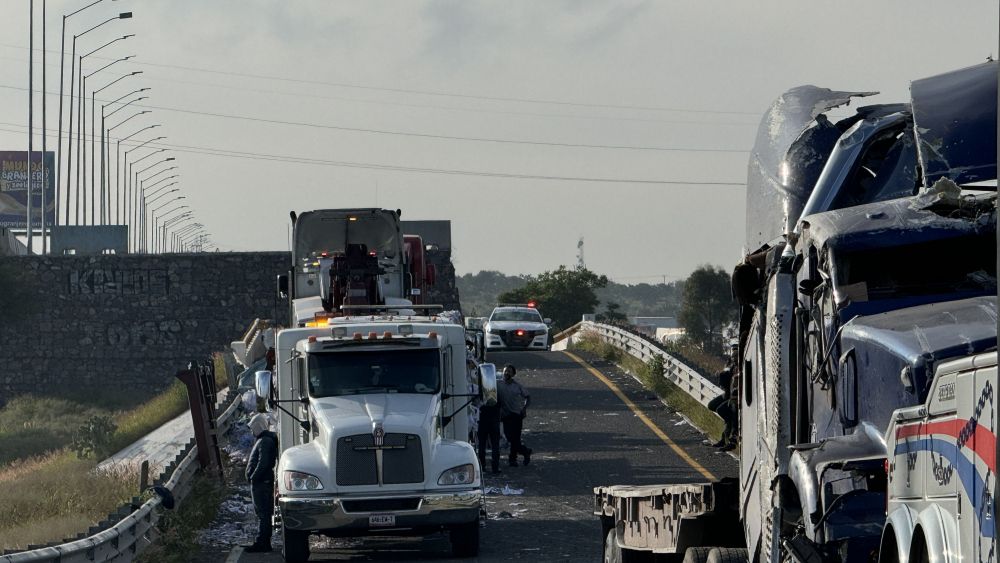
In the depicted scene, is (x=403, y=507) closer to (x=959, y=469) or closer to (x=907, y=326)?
(x=907, y=326)

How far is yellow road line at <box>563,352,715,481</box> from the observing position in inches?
974

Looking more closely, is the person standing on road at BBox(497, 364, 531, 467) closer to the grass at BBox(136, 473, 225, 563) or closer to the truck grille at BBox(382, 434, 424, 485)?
the grass at BBox(136, 473, 225, 563)

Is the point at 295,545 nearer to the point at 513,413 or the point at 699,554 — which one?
the point at 699,554

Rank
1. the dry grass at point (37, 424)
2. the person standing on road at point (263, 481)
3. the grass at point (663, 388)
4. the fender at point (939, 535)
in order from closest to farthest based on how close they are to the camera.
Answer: the fender at point (939, 535) < the person standing on road at point (263, 481) < the grass at point (663, 388) < the dry grass at point (37, 424)

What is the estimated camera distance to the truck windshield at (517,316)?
51.1m

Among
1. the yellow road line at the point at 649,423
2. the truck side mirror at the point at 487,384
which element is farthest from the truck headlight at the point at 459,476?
the yellow road line at the point at 649,423

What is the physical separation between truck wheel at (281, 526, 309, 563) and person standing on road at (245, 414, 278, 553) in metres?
1.14

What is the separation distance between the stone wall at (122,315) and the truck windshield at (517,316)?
1559 centimetres

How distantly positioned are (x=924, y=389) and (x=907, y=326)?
2.58ft

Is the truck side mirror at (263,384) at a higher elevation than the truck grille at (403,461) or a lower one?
higher

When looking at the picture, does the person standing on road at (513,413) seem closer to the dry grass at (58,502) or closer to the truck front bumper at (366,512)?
the dry grass at (58,502)

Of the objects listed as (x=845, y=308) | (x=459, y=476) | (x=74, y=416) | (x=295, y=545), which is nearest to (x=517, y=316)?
(x=74, y=416)

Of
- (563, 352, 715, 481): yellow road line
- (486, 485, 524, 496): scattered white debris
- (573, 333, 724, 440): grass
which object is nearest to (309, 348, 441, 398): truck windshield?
(486, 485, 524, 496): scattered white debris

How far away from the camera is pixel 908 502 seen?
247 inches
